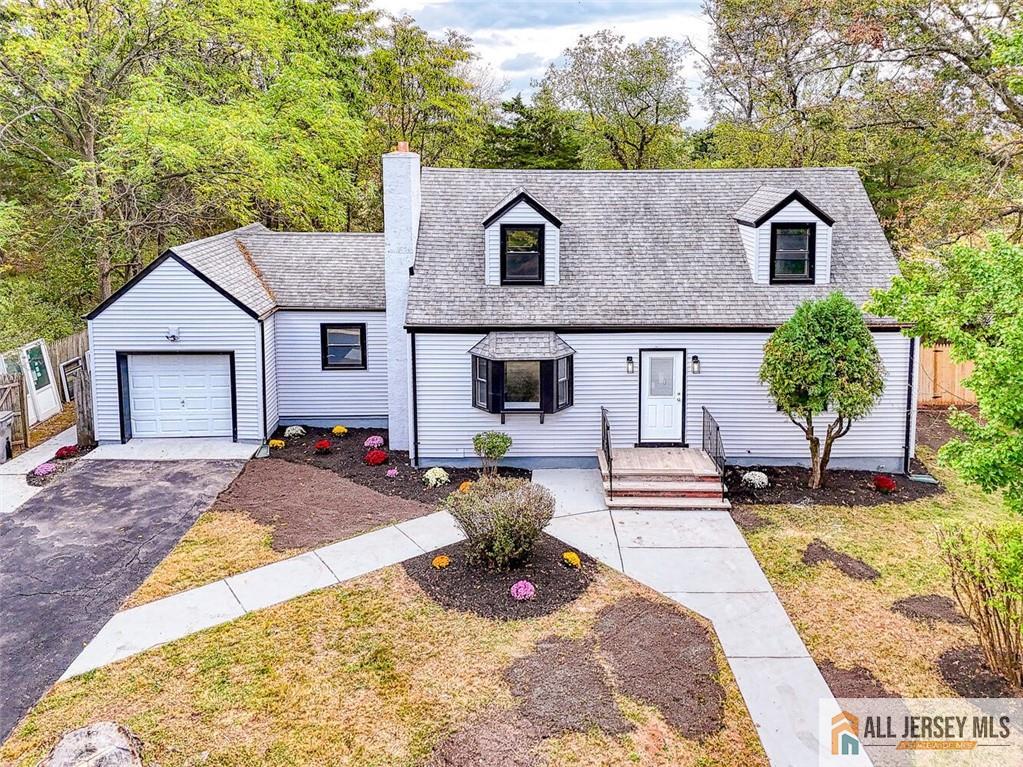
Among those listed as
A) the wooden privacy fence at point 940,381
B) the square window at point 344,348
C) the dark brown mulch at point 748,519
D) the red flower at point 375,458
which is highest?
the square window at point 344,348

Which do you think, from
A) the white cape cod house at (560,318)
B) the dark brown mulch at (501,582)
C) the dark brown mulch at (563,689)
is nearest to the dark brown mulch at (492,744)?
the dark brown mulch at (563,689)

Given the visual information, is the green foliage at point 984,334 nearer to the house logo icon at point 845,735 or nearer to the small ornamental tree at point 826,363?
the house logo icon at point 845,735

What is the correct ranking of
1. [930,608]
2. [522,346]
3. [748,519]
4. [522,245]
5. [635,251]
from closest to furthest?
[930,608]
[748,519]
[522,346]
[522,245]
[635,251]

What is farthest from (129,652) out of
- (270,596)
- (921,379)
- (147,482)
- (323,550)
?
(921,379)

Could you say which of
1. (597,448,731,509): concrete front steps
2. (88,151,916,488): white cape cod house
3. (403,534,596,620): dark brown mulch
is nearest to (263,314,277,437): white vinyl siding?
(88,151,916,488): white cape cod house

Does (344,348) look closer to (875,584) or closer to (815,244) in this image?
(815,244)

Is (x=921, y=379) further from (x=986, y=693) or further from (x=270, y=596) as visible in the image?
(x=270, y=596)

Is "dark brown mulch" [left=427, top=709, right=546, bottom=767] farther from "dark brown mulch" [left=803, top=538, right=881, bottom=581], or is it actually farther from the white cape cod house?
the white cape cod house

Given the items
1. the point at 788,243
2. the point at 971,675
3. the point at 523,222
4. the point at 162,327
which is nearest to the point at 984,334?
the point at 971,675
